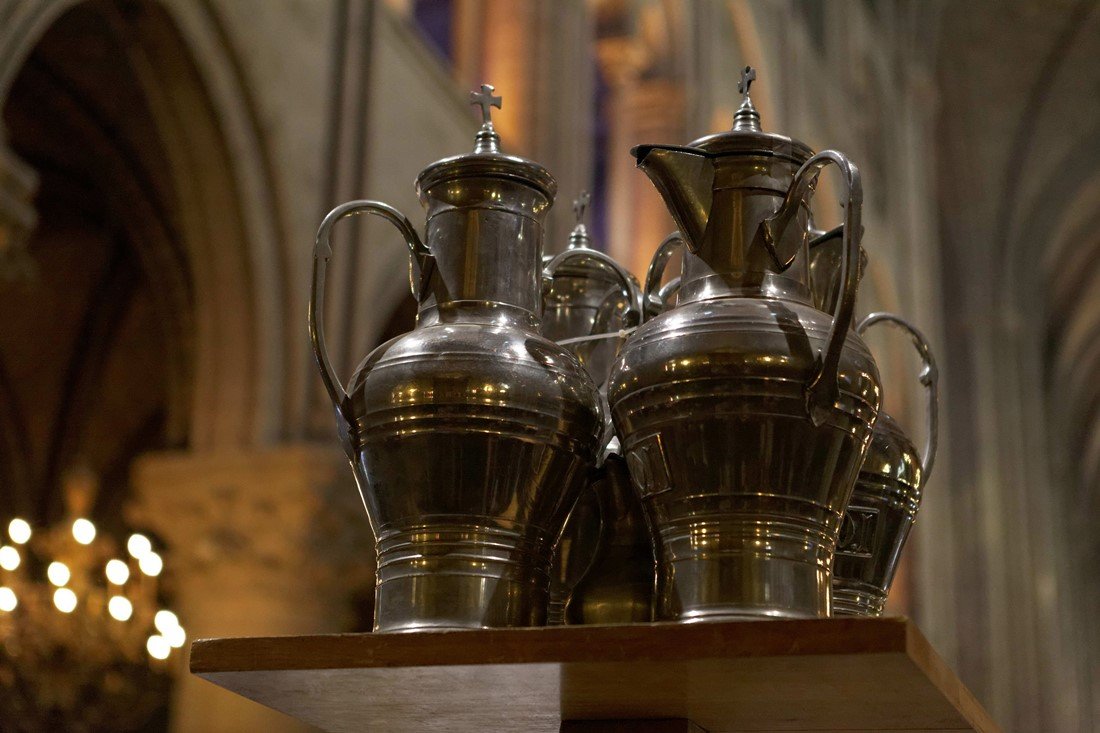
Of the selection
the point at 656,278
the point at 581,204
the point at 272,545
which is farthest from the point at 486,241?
the point at 272,545

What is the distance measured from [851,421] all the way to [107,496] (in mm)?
10569

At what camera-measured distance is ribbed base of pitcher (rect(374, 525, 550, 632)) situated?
144 centimetres

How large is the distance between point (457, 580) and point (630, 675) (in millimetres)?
218

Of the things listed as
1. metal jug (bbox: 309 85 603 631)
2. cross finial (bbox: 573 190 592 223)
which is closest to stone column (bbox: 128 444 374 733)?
cross finial (bbox: 573 190 592 223)

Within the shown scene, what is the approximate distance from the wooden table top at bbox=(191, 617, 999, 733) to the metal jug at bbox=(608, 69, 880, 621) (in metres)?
0.09

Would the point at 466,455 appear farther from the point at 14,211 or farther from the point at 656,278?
the point at 14,211

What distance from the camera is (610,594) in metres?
1.54

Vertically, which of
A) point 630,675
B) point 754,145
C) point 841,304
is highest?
point 754,145

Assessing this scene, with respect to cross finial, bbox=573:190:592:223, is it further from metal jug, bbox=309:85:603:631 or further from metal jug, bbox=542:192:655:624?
metal jug, bbox=309:85:603:631

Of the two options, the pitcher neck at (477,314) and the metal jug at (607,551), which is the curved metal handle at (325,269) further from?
the metal jug at (607,551)

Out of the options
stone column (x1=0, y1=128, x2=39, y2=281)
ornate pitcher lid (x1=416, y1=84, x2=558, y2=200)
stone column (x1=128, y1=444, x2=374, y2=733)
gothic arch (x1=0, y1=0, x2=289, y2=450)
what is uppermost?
gothic arch (x1=0, y1=0, x2=289, y2=450)

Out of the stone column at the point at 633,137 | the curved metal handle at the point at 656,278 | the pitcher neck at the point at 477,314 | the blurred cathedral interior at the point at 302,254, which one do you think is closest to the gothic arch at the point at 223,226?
the blurred cathedral interior at the point at 302,254

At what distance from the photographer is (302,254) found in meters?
5.50

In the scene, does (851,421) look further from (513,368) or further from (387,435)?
(387,435)
